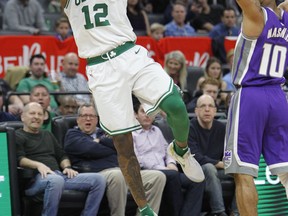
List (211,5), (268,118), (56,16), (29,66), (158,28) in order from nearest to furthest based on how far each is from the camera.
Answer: (268,118) → (29,66) → (158,28) → (56,16) → (211,5)

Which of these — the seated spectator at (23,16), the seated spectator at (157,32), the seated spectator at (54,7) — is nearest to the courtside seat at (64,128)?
the seated spectator at (23,16)

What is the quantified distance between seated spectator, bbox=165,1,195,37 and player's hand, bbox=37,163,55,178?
20.9 ft

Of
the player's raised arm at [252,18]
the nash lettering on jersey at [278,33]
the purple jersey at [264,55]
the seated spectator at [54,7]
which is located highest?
the player's raised arm at [252,18]

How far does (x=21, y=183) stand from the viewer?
29.8ft

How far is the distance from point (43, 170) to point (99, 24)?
2117mm

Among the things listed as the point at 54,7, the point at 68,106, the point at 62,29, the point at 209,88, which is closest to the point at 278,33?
the point at 68,106

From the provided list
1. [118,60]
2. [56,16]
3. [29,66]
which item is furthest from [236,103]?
[56,16]

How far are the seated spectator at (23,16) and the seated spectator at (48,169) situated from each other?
188 inches

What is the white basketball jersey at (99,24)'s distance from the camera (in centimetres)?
741

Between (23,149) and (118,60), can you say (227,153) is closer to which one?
(118,60)

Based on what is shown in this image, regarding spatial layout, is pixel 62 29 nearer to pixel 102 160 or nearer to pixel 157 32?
pixel 157 32

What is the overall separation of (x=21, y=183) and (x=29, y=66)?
12.0 ft

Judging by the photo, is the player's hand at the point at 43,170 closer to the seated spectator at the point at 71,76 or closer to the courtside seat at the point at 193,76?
the seated spectator at the point at 71,76

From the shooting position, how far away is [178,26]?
1516cm
